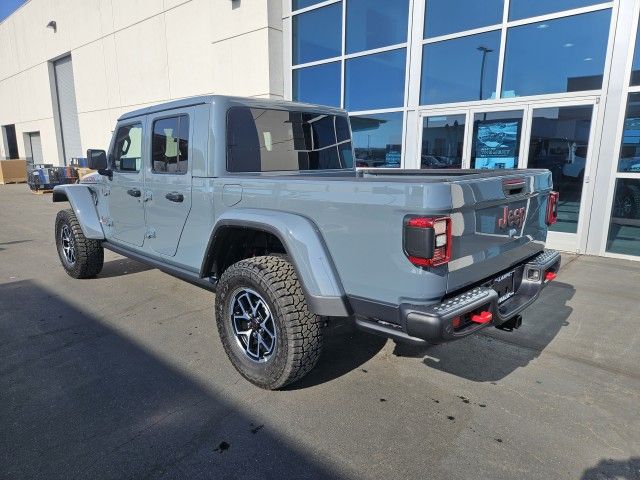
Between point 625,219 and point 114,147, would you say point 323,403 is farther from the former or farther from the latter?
point 625,219

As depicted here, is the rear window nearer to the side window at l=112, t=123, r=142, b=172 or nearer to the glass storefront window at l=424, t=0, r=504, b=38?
the side window at l=112, t=123, r=142, b=172

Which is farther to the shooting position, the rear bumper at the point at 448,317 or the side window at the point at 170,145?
the side window at the point at 170,145

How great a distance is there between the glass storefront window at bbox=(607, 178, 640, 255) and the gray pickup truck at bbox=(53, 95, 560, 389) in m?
4.22

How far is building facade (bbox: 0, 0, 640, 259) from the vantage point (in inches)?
257

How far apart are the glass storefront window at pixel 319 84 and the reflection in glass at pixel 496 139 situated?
3761 millimetres

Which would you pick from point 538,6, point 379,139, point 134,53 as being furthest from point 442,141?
point 134,53

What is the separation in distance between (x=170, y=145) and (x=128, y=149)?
0.90 m

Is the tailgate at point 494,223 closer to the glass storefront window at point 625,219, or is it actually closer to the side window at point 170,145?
the side window at point 170,145

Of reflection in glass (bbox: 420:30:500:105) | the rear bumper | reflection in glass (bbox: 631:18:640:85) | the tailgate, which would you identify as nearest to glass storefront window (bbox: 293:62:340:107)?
reflection in glass (bbox: 420:30:500:105)

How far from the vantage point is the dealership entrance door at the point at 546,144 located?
6.80 metres

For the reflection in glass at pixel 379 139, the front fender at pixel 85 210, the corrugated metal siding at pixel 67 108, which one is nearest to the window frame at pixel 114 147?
the front fender at pixel 85 210

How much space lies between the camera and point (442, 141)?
8.42 metres

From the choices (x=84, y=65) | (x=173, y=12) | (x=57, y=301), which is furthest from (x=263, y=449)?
(x=84, y=65)

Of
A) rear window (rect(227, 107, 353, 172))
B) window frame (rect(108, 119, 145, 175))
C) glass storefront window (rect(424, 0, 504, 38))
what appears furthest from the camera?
glass storefront window (rect(424, 0, 504, 38))
